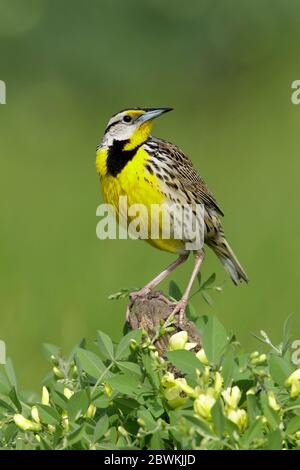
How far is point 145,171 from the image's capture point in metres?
2.60

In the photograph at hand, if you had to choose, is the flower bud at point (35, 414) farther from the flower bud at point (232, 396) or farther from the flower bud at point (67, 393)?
Result: the flower bud at point (232, 396)

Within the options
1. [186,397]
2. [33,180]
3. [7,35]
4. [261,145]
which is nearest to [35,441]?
[186,397]

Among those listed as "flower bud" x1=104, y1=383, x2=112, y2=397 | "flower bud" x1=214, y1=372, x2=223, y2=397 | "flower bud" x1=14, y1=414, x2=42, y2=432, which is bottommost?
"flower bud" x1=14, y1=414, x2=42, y2=432

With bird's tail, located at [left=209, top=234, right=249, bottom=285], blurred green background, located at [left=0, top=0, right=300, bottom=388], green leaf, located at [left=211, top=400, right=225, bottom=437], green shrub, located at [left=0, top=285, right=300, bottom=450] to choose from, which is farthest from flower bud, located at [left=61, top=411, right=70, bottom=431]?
blurred green background, located at [left=0, top=0, right=300, bottom=388]

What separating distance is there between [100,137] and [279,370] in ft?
11.9

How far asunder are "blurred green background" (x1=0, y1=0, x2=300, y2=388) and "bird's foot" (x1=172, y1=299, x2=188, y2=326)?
155 centimetres

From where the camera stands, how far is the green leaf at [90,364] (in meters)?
1.69

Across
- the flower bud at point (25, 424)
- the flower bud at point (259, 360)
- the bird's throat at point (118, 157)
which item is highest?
the bird's throat at point (118, 157)

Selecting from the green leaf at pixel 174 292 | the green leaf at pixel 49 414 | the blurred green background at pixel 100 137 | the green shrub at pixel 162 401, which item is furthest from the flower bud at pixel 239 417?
the blurred green background at pixel 100 137

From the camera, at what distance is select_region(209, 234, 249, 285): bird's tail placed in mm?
2928

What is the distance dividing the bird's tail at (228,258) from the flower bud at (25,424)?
51.8 inches

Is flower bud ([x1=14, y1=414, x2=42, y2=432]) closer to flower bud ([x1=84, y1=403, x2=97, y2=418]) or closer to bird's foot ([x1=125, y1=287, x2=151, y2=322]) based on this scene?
flower bud ([x1=84, y1=403, x2=97, y2=418])

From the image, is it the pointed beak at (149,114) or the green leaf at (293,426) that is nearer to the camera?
the green leaf at (293,426)

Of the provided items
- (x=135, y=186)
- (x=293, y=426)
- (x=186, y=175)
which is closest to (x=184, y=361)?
(x=293, y=426)
